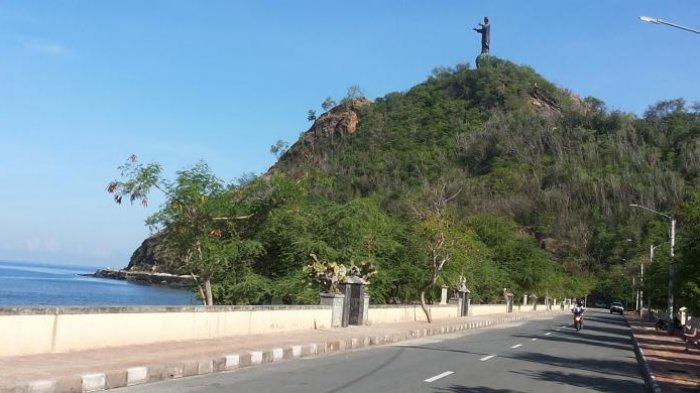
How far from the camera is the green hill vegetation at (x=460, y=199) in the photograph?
1345 inches

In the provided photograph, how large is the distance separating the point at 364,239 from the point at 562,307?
84731 millimetres

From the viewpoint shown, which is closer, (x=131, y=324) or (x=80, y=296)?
(x=131, y=324)

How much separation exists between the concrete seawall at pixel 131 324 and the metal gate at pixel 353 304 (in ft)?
7.14

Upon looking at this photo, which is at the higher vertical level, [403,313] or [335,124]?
[335,124]

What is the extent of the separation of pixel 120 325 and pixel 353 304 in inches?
562

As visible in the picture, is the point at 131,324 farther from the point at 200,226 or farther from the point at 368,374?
the point at 200,226

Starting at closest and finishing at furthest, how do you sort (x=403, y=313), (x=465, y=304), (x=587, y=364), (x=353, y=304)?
1. (x=587, y=364)
2. (x=353, y=304)
3. (x=403, y=313)
4. (x=465, y=304)

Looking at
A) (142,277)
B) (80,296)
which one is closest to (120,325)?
(80,296)

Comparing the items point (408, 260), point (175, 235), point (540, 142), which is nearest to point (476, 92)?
point (540, 142)

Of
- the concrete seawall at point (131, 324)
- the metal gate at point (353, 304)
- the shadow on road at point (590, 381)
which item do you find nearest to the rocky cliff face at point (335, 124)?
the metal gate at point (353, 304)

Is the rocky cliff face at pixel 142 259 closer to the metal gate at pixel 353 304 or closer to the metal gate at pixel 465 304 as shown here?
the metal gate at pixel 465 304

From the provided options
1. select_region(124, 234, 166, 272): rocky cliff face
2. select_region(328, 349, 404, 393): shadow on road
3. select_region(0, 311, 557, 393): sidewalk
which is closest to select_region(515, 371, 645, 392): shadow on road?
select_region(328, 349, 404, 393): shadow on road

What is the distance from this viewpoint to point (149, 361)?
12906 mm

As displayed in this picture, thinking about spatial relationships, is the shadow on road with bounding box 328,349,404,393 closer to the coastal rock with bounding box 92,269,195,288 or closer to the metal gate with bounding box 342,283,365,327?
the metal gate with bounding box 342,283,365,327
